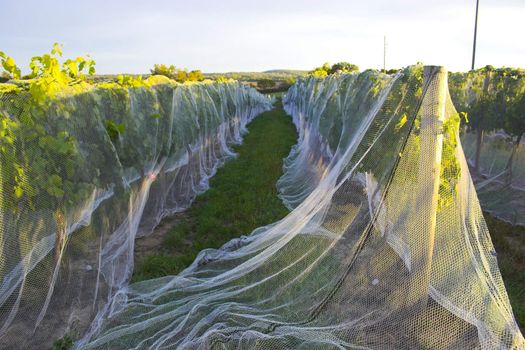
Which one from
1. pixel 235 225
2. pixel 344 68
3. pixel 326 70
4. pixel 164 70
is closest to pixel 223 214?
pixel 235 225

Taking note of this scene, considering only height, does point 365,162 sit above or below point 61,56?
below

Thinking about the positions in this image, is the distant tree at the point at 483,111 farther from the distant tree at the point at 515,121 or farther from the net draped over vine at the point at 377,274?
the net draped over vine at the point at 377,274

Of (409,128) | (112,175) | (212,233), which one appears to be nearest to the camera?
(409,128)

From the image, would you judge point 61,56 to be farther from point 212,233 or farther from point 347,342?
point 347,342

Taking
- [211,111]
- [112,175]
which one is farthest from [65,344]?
[211,111]

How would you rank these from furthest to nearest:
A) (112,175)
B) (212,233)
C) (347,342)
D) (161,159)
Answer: (161,159) < (212,233) < (112,175) < (347,342)

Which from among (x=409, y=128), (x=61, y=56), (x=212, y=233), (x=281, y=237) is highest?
(x=61, y=56)
